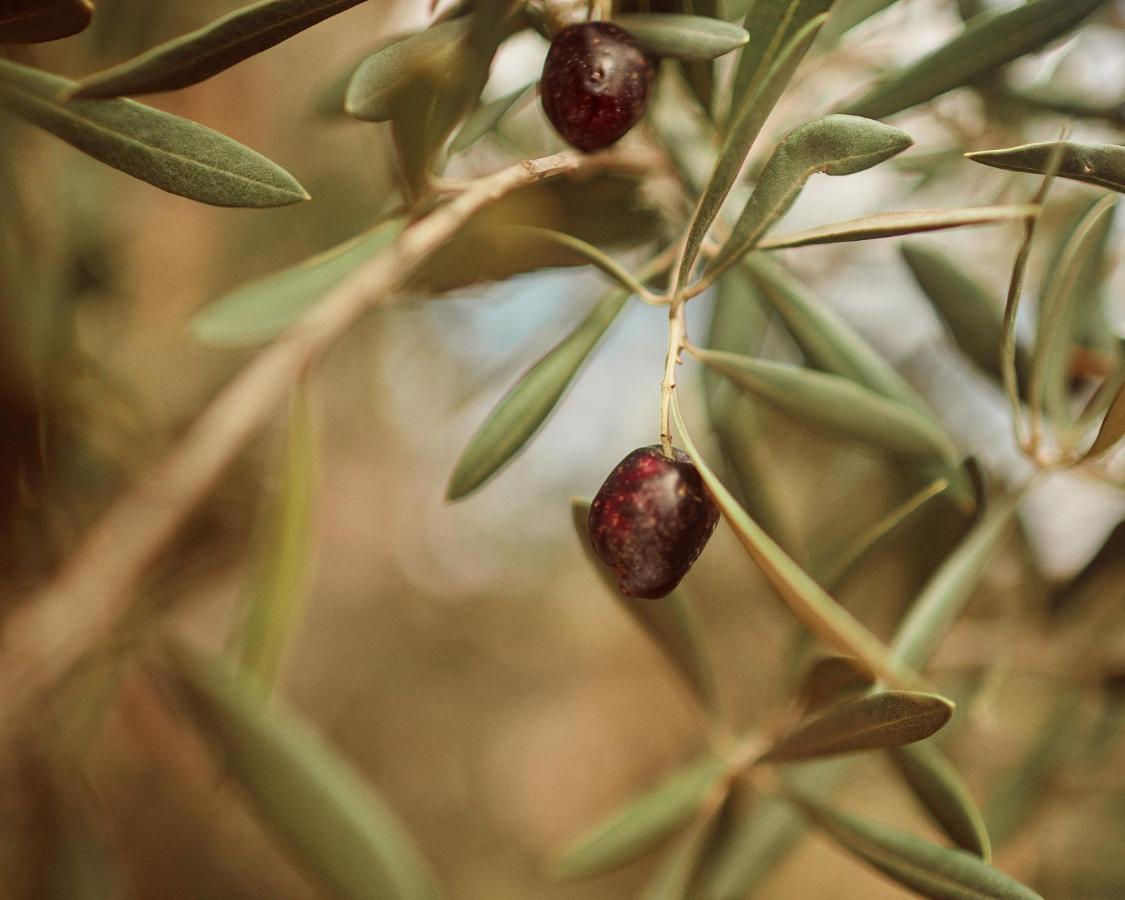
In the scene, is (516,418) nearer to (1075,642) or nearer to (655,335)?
(1075,642)

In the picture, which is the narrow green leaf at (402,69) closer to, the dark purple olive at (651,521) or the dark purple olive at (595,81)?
the dark purple olive at (595,81)

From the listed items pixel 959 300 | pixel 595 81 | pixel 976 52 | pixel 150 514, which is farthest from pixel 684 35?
pixel 150 514

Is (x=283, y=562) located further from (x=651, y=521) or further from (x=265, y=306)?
(x=651, y=521)

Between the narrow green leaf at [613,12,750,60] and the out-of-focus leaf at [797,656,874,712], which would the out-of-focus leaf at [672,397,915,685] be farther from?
the narrow green leaf at [613,12,750,60]

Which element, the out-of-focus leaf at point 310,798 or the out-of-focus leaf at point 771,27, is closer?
the out-of-focus leaf at point 771,27

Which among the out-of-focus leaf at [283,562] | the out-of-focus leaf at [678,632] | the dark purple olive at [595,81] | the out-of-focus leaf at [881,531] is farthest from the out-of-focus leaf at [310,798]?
the dark purple olive at [595,81]
